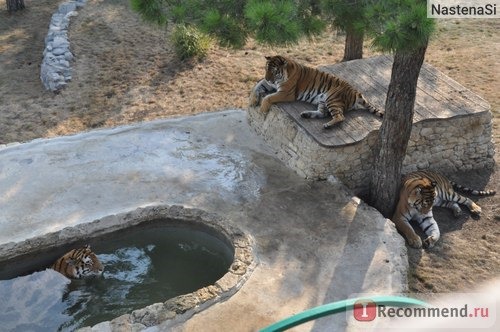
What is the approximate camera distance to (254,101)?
8258 millimetres

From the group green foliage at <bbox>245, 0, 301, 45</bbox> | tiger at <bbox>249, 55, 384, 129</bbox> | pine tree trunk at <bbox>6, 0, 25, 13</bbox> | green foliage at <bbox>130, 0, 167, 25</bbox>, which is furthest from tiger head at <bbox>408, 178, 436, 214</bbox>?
pine tree trunk at <bbox>6, 0, 25, 13</bbox>

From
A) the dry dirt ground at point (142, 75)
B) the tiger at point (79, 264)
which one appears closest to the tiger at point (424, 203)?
the dry dirt ground at point (142, 75)

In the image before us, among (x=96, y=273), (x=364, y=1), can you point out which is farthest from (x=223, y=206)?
(x=364, y=1)

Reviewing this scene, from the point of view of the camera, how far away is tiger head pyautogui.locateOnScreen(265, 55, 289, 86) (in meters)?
7.84

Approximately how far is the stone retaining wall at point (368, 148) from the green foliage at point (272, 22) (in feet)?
7.60

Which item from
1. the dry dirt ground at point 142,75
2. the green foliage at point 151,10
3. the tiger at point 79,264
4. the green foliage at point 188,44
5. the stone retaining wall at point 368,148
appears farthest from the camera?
the green foliage at point 188,44

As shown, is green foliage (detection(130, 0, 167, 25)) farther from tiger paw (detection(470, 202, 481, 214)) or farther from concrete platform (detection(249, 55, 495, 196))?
tiger paw (detection(470, 202, 481, 214))

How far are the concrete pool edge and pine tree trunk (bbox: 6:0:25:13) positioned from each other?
847cm

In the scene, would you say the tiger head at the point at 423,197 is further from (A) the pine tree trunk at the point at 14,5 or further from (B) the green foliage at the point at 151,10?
(A) the pine tree trunk at the point at 14,5

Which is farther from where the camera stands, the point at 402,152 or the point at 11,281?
the point at 402,152

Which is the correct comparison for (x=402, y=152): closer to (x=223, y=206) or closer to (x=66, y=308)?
(x=223, y=206)

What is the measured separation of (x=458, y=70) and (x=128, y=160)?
242 inches

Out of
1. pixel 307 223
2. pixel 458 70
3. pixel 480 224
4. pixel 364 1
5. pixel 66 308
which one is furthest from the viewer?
pixel 458 70

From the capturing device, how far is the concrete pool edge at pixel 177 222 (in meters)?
5.36
